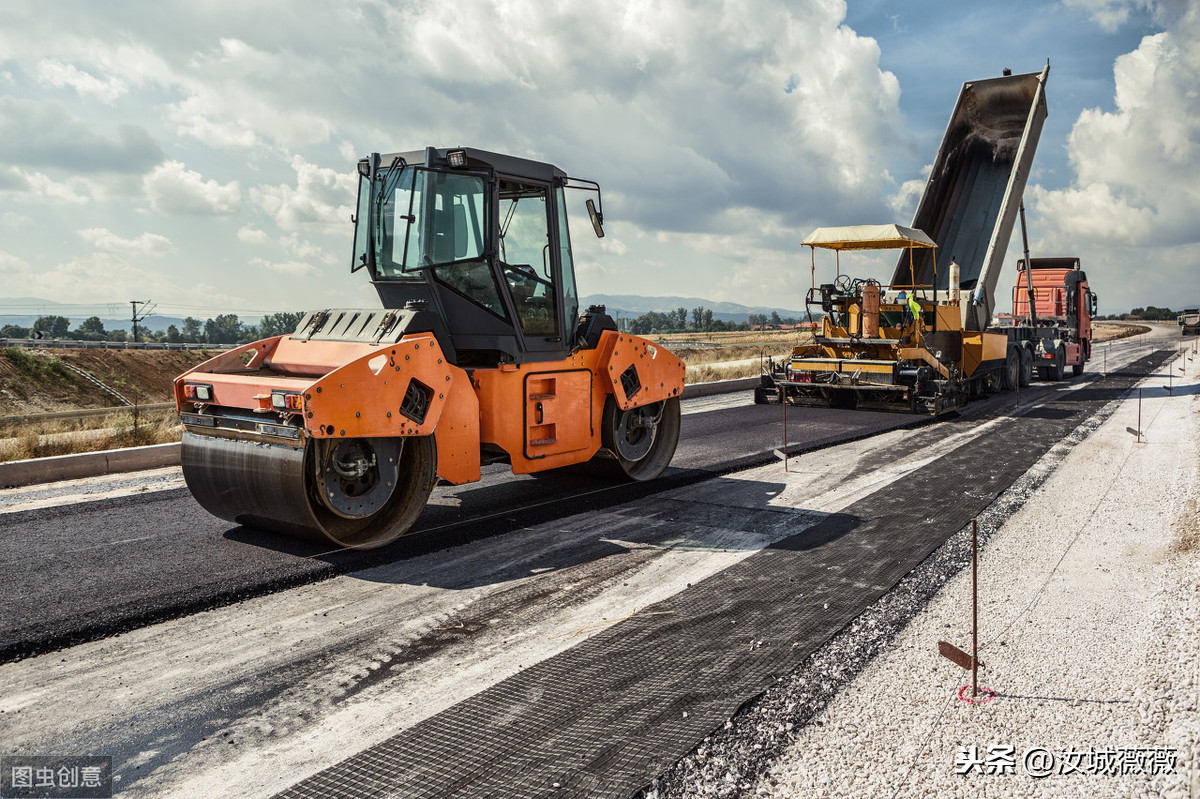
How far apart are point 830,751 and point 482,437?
3881mm

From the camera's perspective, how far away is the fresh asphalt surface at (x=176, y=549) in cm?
454

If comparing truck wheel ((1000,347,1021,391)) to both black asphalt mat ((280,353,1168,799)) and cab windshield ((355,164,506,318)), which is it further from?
cab windshield ((355,164,506,318))

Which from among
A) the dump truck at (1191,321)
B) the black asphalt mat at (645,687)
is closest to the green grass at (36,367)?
the black asphalt mat at (645,687)

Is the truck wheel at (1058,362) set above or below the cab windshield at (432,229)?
below

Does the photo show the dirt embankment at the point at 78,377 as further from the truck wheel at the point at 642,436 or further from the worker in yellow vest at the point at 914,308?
the worker in yellow vest at the point at 914,308

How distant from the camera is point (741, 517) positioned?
673cm

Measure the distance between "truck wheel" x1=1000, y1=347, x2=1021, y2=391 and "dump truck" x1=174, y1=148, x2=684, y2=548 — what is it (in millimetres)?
12551

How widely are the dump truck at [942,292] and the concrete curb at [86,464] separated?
9146mm

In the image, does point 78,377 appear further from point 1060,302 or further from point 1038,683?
point 1038,683

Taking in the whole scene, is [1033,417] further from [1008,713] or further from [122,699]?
[122,699]

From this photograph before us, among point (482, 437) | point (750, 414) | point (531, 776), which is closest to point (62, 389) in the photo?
point (750, 414)

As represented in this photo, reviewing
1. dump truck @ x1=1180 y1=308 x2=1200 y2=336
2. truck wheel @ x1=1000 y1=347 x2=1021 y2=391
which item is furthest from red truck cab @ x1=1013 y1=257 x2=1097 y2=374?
dump truck @ x1=1180 y1=308 x2=1200 y2=336

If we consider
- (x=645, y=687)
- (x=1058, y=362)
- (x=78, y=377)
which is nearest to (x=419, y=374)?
(x=645, y=687)

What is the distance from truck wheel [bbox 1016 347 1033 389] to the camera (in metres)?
17.9
